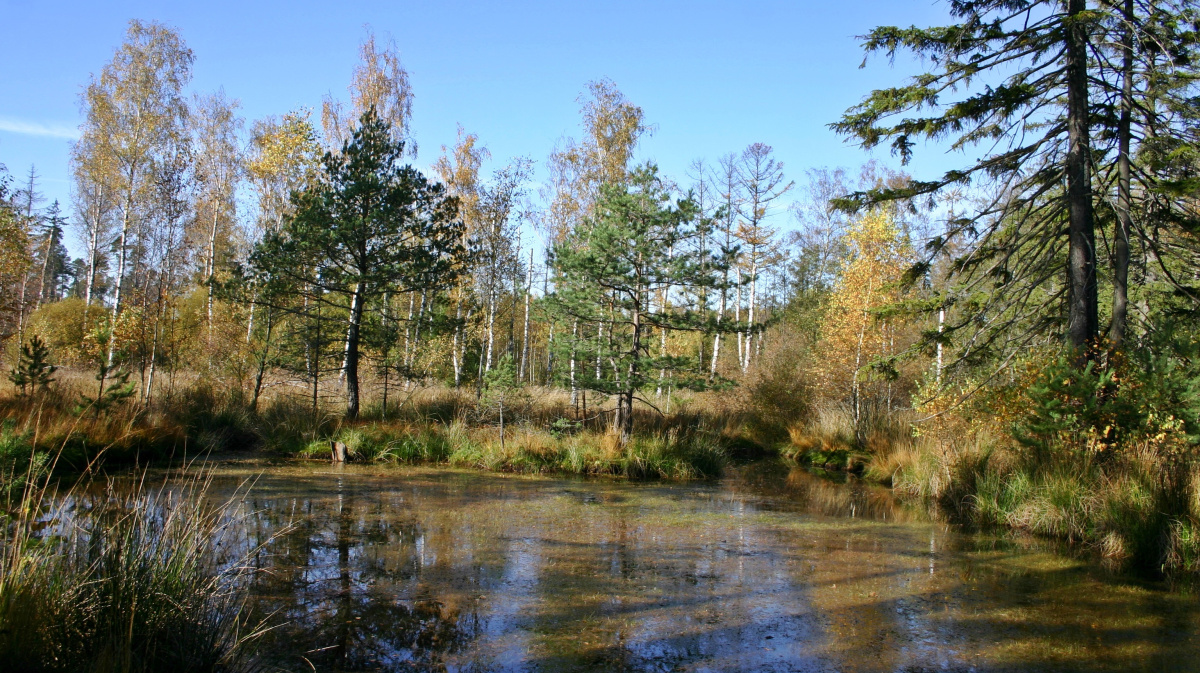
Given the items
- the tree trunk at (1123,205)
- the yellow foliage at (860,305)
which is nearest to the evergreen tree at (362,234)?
the yellow foliage at (860,305)

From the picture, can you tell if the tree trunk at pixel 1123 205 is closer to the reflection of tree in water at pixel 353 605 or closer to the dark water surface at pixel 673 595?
the dark water surface at pixel 673 595

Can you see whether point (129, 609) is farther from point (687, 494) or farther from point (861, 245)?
point (861, 245)

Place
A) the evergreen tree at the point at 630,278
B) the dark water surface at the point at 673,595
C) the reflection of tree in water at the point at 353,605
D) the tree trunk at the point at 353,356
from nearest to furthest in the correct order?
the reflection of tree in water at the point at 353,605, the dark water surface at the point at 673,595, the evergreen tree at the point at 630,278, the tree trunk at the point at 353,356

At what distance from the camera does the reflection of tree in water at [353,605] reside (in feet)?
12.2

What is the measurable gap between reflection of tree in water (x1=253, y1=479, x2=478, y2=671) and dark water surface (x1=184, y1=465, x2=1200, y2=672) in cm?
2

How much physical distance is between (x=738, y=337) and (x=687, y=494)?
17.1 meters

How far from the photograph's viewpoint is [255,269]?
1295 cm

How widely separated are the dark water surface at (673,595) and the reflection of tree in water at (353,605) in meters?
0.02

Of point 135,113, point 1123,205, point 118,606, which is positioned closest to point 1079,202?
point 1123,205

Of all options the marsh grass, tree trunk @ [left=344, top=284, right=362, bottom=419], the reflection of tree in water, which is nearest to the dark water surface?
the reflection of tree in water

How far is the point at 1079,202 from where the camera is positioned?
8.20 m

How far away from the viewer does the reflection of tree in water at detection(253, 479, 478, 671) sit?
3.73 meters

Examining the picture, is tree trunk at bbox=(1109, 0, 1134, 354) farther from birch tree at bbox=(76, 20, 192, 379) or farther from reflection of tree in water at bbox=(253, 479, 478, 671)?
birch tree at bbox=(76, 20, 192, 379)

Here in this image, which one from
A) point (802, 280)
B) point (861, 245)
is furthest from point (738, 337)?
point (861, 245)
